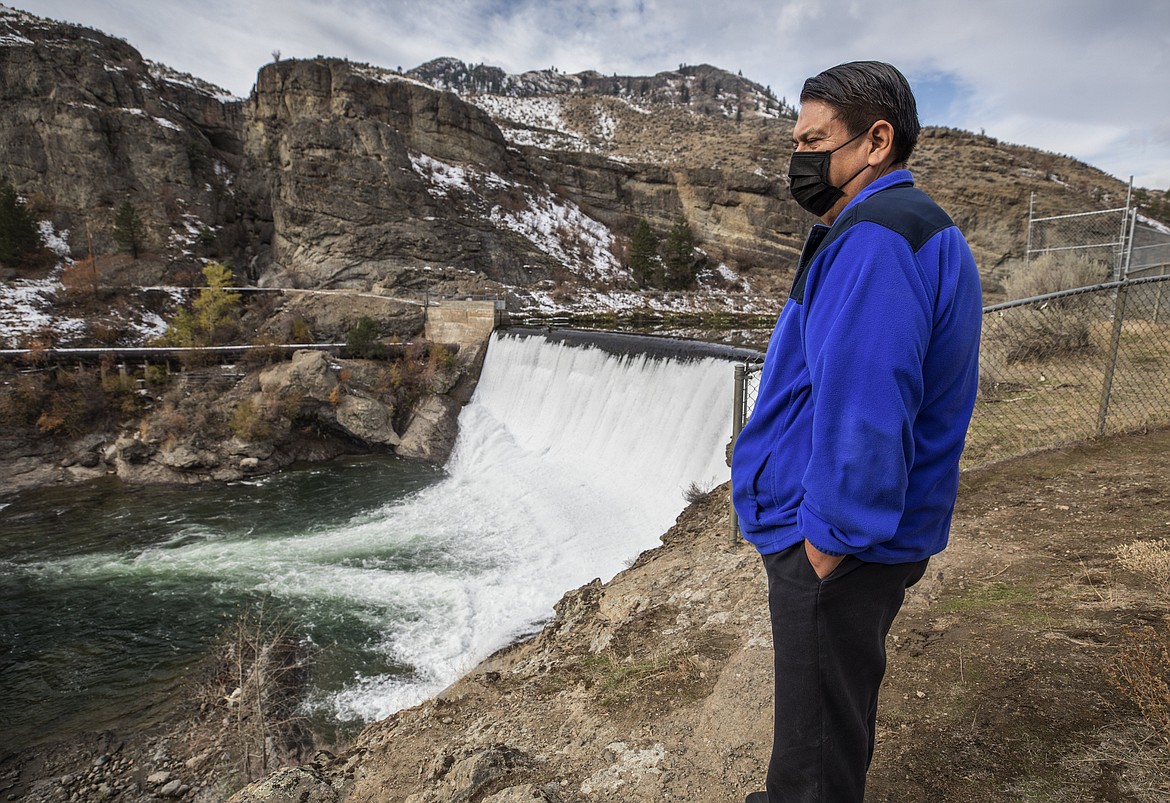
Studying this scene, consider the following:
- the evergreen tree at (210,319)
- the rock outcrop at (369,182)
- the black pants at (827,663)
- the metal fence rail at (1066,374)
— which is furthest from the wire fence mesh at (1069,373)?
the evergreen tree at (210,319)

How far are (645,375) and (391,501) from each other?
305 inches

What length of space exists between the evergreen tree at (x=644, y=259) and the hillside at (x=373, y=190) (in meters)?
0.94

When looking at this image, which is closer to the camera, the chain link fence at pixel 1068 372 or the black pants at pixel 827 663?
the black pants at pixel 827 663

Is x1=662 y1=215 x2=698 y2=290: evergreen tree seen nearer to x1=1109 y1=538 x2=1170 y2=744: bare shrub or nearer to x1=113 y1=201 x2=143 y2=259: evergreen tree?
x1=113 y1=201 x2=143 y2=259: evergreen tree

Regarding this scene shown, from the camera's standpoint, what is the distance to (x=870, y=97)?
51.9 inches

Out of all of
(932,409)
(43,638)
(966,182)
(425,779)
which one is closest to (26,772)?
(43,638)

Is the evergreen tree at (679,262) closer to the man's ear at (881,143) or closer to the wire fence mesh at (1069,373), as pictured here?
the wire fence mesh at (1069,373)

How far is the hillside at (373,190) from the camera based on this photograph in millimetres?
31609

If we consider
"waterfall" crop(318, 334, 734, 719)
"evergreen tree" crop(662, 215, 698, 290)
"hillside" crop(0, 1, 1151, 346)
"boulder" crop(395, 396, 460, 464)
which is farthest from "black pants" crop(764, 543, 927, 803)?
"evergreen tree" crop(662, 215, 698, 290)

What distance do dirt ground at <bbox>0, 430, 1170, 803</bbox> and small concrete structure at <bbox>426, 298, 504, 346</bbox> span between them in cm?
1940

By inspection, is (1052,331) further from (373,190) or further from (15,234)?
(15,234)

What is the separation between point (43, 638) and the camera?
888 centimetres

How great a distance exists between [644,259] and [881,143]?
38.3 metres

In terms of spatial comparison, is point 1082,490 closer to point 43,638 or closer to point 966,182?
point 43,638
